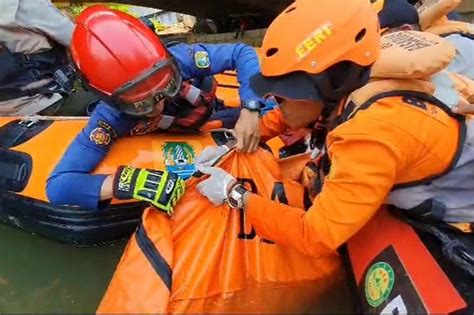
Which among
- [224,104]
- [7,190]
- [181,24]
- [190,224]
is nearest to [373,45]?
[190,224]

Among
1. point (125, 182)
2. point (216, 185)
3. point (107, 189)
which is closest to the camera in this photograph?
point (216, 185)

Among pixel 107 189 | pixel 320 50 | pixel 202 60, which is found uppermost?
A: pixel 320 50

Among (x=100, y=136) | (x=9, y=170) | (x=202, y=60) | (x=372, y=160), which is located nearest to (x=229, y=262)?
(x=372, y=160)

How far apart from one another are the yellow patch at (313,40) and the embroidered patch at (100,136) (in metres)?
1.29

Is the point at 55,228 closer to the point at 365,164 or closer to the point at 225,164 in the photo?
the point at 225,164

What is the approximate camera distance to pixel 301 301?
2.66 meters

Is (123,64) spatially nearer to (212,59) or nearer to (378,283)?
(212,59)

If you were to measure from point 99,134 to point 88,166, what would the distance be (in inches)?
6.3

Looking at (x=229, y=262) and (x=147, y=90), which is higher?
(x=147, y=90)

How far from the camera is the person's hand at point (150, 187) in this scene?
8.55 feet

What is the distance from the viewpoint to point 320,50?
2049mm

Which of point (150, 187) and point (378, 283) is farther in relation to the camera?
point (150, 187)

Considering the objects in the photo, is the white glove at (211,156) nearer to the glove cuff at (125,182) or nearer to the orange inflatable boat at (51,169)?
the glove cuff at (125,182)

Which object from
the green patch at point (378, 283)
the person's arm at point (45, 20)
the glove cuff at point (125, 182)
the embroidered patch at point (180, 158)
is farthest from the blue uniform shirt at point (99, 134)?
the green patch at point (378, 283)
